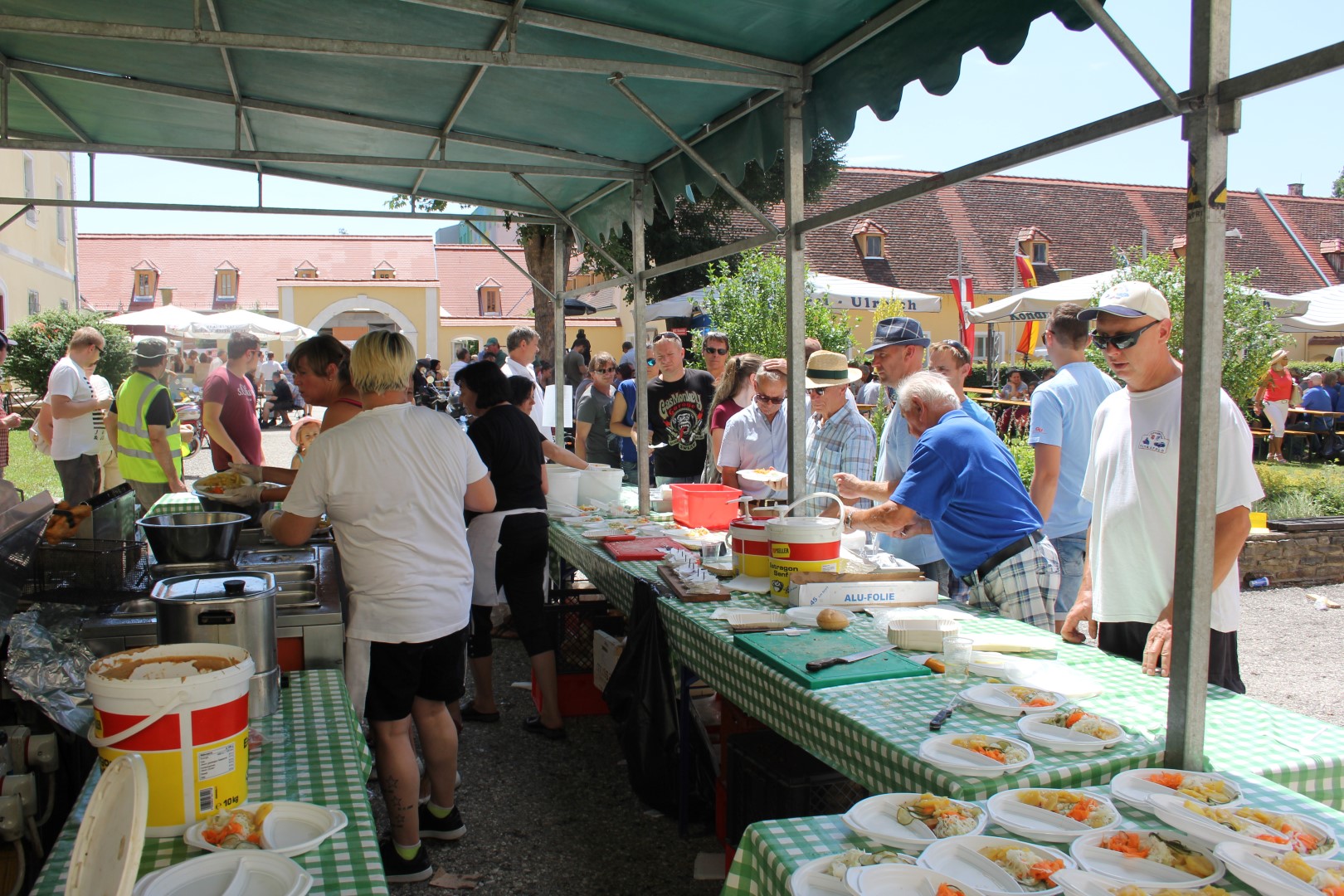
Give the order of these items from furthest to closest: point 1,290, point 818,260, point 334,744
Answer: point 818,260 → point 1,290 → point 334,744

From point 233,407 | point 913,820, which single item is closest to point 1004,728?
point 913,820

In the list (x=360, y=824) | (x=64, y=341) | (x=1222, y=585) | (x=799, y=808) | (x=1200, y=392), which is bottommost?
(x=799, y=808)

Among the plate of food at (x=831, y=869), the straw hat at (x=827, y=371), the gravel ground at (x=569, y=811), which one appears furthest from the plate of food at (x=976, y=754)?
the straw hat at (x=827, y=371)

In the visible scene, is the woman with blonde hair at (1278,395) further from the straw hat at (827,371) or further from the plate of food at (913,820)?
the plate of food at (913,820)

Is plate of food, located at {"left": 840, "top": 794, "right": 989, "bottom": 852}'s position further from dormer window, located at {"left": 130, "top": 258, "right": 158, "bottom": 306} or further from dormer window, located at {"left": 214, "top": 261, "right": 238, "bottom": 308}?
dormer window, located at {"left": 130, "top": 258, "right": 158, "bottom": 306}

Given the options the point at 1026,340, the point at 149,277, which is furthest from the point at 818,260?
the point at 149,277

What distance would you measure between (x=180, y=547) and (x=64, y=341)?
59.4 feet

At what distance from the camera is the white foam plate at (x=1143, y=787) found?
182cm

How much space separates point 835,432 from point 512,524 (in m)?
1.69

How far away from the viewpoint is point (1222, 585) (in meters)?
2.61

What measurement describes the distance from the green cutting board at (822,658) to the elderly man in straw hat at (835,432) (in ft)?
5.99

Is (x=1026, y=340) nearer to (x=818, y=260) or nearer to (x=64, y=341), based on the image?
(x=818, y=260)

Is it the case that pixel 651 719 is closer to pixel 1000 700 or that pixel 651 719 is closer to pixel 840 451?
pixel 1000 700

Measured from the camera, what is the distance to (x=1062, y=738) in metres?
2.13
